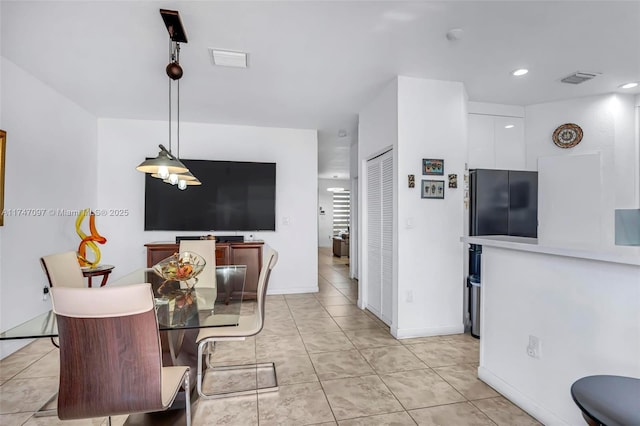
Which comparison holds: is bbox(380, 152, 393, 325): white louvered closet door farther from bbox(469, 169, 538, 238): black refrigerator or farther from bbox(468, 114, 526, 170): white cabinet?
bbox(468, 114, 526, 170): white cabinet

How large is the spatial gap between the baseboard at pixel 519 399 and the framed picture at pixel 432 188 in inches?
66.1

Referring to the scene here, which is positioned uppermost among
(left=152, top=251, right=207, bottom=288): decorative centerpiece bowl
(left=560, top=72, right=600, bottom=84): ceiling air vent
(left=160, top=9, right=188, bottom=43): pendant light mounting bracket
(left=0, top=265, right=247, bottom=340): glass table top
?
(left=560, top=72, right=600, bottom=84): ceiling air vent

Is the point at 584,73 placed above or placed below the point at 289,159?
above

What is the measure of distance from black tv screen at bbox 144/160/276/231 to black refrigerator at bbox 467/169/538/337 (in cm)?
293

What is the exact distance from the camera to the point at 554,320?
1819 mm

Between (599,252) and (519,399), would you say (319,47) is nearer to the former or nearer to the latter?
(599,252)

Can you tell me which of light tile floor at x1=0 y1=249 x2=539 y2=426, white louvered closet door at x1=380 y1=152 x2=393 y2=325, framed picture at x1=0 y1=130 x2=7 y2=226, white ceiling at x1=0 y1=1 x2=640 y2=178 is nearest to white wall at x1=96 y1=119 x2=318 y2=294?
white ceiling at x1=0 y1=1 x2=640 y2=178

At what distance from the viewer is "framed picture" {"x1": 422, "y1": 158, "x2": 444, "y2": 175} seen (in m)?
3.29

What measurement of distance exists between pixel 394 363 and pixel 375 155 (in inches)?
93.6

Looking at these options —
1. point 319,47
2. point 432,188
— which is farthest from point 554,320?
point 319,47

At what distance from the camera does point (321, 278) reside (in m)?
6.39

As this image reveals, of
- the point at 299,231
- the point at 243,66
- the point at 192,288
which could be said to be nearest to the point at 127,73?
the point at 243,66

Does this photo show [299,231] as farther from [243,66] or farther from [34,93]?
[34,93]

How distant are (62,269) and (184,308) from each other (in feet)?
3.89
